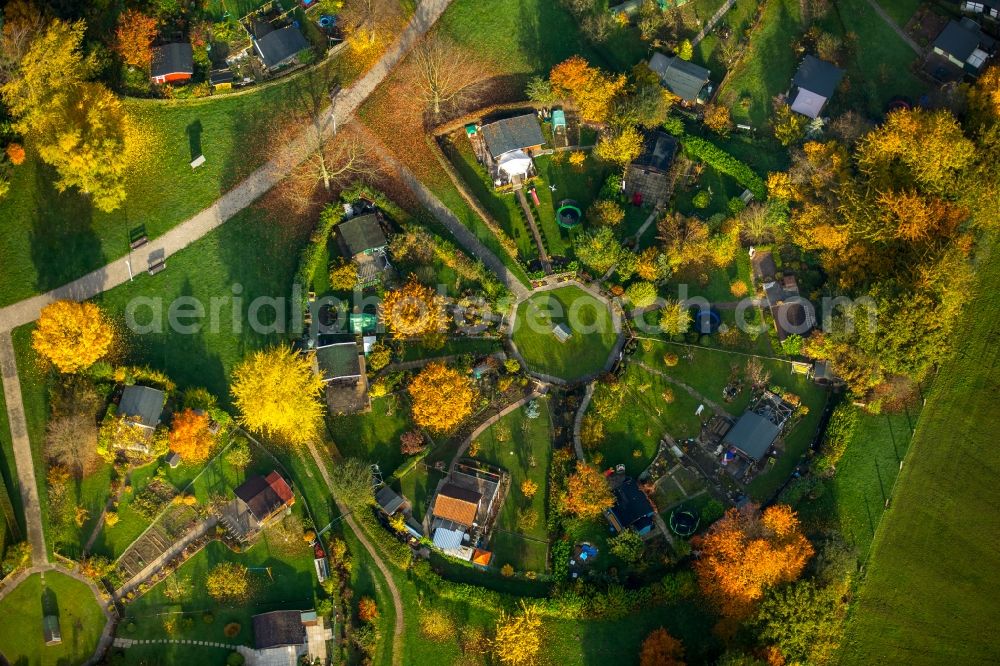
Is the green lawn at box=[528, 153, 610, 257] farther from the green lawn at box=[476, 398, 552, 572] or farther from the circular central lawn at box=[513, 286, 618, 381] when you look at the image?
the green lawn at box=[476, 398, 552, 572]

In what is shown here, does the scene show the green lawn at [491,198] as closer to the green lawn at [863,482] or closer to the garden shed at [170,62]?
the garden shed at [170,62]

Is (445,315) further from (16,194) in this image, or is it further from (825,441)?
(16,194)

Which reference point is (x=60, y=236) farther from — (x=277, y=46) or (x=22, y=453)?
(x=277, y=46)

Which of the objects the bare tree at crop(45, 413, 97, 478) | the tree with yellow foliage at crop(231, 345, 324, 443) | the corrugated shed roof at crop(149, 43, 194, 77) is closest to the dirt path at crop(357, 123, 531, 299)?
the corrugated shed roof at crop(149, 43, 194, 77)

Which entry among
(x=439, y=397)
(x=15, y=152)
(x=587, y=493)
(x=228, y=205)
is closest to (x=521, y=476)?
(x=587, y=493)

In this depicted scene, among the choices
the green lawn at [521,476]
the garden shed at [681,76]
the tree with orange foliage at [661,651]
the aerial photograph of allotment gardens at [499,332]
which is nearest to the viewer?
the tree with orange foliage at [661,651]

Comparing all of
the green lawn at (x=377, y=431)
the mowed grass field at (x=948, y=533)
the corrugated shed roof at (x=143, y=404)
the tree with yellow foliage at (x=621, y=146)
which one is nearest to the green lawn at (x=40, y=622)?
the corrugated shed roof at (x=143, y=404)

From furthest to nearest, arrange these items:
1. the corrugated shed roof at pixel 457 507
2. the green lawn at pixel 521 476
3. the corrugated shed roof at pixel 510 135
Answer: the corrugated shed roof at pixel 510 135 < the green lawn at pixel 521 476 < the corrugated shed roof at pixel 457 507
